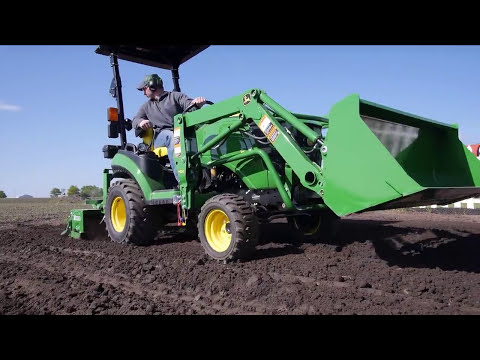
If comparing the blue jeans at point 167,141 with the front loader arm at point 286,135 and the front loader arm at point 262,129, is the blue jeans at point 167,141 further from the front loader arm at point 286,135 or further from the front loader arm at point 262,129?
the front loader arm at point 286,135

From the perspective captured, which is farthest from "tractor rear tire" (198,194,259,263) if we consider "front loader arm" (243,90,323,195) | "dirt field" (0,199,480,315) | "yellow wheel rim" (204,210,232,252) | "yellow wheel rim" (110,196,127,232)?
"yellow wheel rim" (110,196,127,232)

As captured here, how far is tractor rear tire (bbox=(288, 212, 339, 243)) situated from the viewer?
18.9 ft

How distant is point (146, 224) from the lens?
5.85 m

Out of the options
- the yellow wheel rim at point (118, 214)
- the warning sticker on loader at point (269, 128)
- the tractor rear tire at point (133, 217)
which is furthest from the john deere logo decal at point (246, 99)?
the yellow wheel rim at point (118, 214)

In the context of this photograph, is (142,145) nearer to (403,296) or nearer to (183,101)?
(183,101)

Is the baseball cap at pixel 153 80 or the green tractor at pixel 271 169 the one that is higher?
the baseball cap at pixel 153 80

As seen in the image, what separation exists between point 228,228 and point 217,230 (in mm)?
199

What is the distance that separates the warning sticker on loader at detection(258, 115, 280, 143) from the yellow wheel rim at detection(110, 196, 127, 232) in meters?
2.85

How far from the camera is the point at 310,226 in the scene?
5.94 meters

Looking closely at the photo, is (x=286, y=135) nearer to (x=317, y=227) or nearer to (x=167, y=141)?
(x=317, y=227)

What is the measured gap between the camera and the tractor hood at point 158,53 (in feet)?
21.6

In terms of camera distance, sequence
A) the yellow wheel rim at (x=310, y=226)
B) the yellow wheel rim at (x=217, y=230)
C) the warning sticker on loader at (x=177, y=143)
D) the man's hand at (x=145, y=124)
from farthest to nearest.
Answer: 1. the man's hand at (x=145, y=124)
2. the yellow wheel rim at (x=310, y=226)
3. the warning sticker on loader at (x=177, y=143)
4. the yellow wheel rim at (x=217, y=230)

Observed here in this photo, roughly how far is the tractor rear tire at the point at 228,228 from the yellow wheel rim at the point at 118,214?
2.10 m
